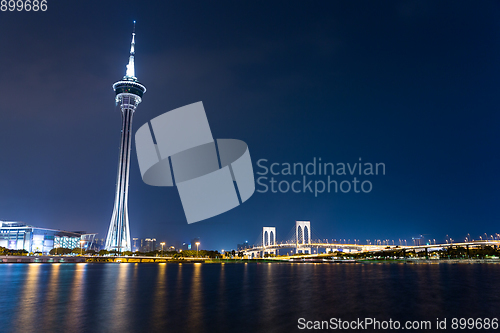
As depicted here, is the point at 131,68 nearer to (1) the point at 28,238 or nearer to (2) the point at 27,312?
(1) the point at 28,238

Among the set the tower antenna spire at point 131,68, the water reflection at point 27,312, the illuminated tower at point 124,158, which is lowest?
the water reflection at point 27,312

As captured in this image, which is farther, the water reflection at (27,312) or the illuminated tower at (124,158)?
the illuminated tower at (124,158)

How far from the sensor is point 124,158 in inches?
4614

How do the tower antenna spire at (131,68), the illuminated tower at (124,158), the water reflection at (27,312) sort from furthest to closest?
the tower antenna spire at (131,68) → the illuminated tower at (124,158) → the water reflection at (27,312)

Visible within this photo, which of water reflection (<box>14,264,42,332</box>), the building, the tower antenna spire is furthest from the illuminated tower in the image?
water reflection (<box>14,264,42,332</box>)

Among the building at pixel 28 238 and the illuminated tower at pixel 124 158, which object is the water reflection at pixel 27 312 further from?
the building at pixel 28 238

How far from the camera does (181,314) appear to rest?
1413 cm

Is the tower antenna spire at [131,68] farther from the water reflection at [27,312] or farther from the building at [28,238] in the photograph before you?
the water reflection at [27,312]

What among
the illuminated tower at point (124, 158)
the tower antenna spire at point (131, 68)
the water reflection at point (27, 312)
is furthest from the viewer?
the tower antenna spire at point (131, 68)

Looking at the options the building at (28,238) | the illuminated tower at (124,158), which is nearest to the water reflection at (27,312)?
the illuminated tower at (124,158)

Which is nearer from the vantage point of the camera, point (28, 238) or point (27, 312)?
point (27, 312)

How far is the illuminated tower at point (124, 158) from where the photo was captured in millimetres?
110500

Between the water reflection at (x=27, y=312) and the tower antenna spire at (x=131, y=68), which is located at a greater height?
the tower antenna spire at (x=131, y=68)

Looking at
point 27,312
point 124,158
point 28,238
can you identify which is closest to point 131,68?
point 124,158
